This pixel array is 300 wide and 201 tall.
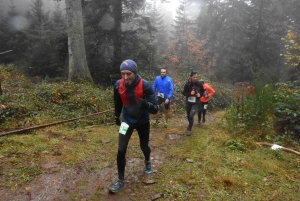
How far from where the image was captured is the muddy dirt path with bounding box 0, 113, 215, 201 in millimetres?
3777

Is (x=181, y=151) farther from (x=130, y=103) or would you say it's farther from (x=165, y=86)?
(x=165, y=86)

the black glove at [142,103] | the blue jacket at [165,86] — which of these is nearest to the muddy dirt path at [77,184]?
the black glove at [142,103]

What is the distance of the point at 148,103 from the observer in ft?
12.5

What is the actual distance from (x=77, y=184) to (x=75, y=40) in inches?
370

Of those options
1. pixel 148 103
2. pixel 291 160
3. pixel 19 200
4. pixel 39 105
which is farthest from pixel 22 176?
pixel 291 160

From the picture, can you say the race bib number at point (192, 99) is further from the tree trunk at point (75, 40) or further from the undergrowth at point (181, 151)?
the tree trunk at point (75, 40)

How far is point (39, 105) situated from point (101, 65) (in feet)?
25.6

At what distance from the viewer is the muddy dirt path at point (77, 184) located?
12.4 feet

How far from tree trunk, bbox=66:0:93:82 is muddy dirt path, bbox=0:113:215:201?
774 cm

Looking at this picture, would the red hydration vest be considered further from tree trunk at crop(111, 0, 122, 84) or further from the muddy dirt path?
tree trunk at crop(111, 0, 122, 84)

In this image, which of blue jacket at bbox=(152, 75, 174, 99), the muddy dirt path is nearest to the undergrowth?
the muddy dirt path

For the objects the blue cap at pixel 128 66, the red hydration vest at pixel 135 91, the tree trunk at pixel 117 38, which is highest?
the tree trunk at pixel 117 38

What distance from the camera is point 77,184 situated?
164 inches

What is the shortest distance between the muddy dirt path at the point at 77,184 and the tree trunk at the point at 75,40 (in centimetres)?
774
